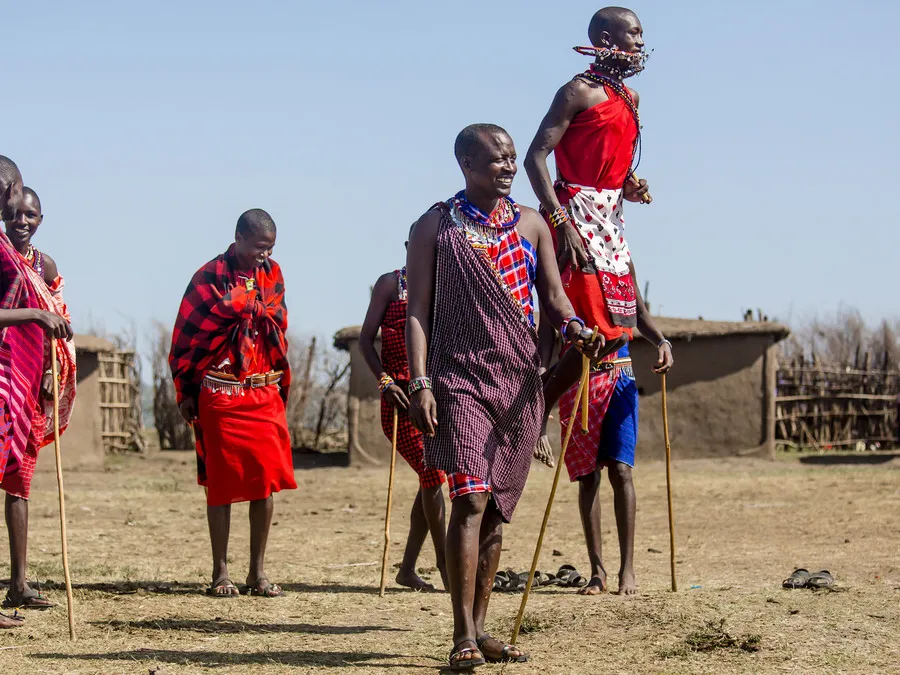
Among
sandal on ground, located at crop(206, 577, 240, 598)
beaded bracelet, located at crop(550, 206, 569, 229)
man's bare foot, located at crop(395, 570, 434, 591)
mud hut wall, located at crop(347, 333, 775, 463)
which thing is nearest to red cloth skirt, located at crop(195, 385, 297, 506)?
sandal on ground, located at crop(206, 577, 240, 598)

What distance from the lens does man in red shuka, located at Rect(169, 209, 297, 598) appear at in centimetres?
658

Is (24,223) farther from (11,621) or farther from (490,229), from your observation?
(490,229)

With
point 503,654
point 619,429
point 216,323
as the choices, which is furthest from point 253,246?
point 503,654

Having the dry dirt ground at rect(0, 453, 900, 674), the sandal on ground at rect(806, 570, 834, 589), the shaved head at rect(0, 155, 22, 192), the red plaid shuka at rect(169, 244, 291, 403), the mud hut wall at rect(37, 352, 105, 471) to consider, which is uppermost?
the shaved head at rect(0, 155, 22, 192)

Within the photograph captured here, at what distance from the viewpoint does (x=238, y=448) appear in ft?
21.7

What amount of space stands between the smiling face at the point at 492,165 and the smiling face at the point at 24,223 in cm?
247

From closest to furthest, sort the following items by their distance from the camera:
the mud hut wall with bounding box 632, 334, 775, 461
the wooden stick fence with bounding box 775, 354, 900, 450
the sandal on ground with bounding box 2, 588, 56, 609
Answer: the sandal on ground with bounding box 2, 588, 56, 609 → the mud hut wall with bounding box 632, 334, 775, 461 → the wooden stick fence with bounding box 775, 354, 900, 450

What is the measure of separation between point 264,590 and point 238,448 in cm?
79

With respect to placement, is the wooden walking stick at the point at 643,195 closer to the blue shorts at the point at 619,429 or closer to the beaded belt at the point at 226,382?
the blue shorts at the point at 619,429

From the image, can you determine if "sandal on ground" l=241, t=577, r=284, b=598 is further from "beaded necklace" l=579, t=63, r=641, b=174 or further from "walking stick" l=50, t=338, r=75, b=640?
"beaded necklace" l=579, t=63, r=641, b=174

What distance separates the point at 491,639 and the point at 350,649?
2.36ft

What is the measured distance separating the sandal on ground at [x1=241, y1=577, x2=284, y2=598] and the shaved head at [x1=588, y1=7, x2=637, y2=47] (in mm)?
3319

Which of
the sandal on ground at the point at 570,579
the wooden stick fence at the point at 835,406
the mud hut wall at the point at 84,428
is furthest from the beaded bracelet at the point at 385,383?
the wooden stick fence at the point at 835,406

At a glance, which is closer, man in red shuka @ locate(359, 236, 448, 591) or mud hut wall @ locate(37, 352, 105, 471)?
man in red shuka @ locate(359, 236, 448, 591)
